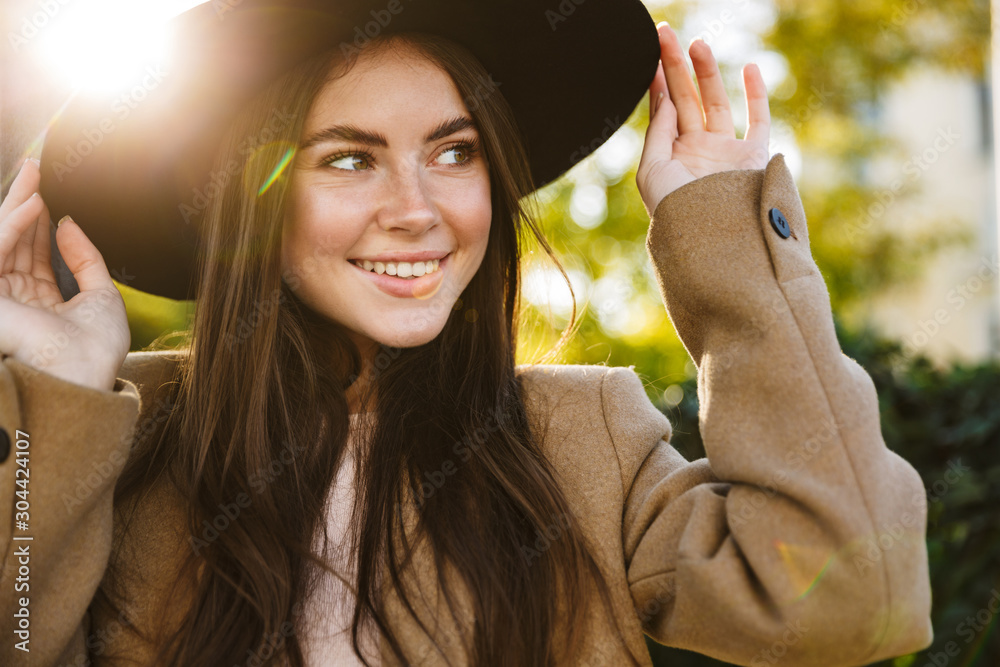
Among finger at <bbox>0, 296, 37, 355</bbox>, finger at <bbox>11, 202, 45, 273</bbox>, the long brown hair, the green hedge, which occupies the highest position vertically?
finger at <bbox>11, 202, 45, 273</bbox>

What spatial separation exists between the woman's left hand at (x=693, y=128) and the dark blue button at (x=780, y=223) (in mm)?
216

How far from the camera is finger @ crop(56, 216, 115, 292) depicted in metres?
1.96

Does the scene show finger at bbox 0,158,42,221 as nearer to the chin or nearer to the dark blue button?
the chin

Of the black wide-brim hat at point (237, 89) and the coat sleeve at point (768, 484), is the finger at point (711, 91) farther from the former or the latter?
the coat sleeve at point (768, 484)

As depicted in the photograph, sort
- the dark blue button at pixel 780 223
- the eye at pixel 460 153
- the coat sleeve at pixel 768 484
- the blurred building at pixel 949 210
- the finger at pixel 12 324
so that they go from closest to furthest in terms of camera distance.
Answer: the coat sleeve at pixel 768 484 < the finger at pixel 12 324 < the dark blue button at pixel 780 223 < the eye at pixel 460 153 < the blurred building at pixel 949 210

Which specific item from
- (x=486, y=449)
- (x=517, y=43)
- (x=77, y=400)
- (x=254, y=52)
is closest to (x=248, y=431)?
(x=77, y=400)

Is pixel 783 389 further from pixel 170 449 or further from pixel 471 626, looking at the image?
pixel 170 449

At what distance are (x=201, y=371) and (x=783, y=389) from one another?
4.57ft

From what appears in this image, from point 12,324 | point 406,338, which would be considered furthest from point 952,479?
point 12,324

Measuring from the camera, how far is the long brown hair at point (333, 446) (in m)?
1.75

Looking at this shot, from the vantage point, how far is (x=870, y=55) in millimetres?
10930

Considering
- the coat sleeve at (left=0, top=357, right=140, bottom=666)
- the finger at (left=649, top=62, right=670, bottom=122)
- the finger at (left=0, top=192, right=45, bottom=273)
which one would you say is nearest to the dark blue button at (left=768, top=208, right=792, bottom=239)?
the finger at (left=649, top=62, right=670, bottom=122)

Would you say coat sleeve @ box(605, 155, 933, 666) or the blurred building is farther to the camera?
the blurred building

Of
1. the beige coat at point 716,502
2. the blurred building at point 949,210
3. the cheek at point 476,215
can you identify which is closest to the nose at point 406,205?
the cheek at point 476,215
